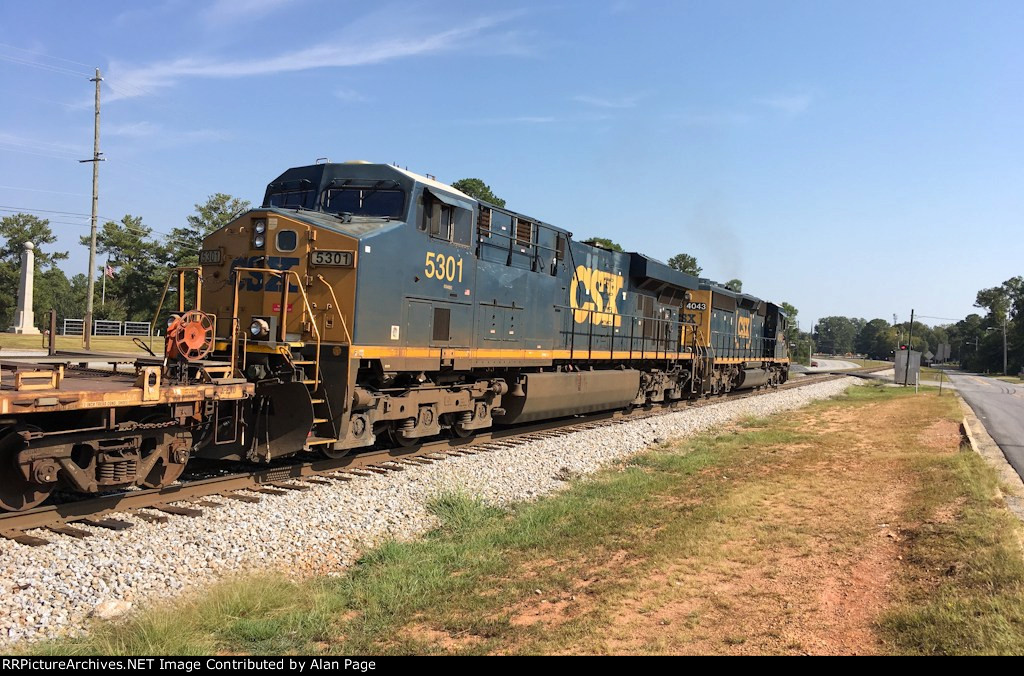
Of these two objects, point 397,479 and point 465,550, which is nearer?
point 465,550

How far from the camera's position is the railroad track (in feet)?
19.5

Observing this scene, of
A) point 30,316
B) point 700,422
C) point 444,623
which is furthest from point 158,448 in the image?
point 30,316

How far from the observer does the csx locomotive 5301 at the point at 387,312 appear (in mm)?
7922

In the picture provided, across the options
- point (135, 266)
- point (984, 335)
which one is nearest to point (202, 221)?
point (135, 266)

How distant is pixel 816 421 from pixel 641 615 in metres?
15.3

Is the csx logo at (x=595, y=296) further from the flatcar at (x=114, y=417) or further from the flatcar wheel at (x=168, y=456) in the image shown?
the flatcar wheel at (x=168, y=456)

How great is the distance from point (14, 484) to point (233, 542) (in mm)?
1940

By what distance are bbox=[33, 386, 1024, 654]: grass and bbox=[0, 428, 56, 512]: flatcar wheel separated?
83.6 inches

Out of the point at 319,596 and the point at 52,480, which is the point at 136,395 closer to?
the point at 52,480

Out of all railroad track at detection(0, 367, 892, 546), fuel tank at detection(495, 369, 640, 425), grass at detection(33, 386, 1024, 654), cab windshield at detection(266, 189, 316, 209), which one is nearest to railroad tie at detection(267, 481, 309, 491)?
railroad track at detection(0, 367, 892, 546)

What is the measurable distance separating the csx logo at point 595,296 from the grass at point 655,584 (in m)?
5.70

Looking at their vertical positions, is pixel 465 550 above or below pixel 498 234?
below

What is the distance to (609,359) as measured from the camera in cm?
1589

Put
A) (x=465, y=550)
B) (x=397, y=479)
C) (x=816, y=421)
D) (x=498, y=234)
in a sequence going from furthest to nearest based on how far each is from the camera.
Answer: (x=816, y=421)
(x=498, y=234)
(x=397, y=479)
(x=465, y=550)
